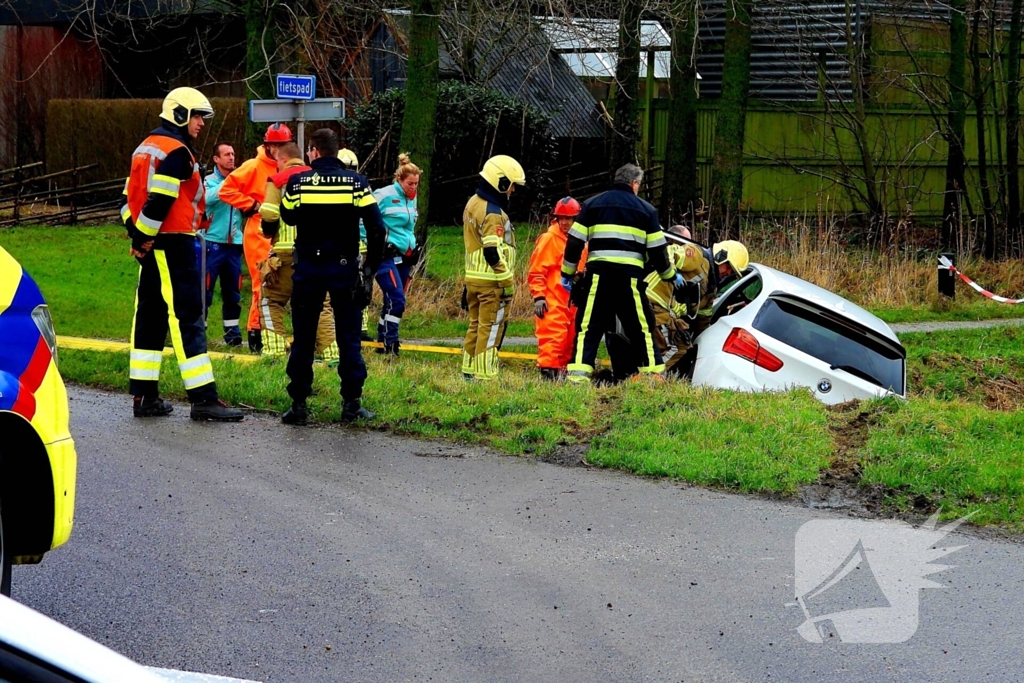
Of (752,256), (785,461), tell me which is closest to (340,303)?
(785,461)

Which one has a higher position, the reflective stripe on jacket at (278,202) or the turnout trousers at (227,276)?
the reflective stripe on jacket at (278,202)

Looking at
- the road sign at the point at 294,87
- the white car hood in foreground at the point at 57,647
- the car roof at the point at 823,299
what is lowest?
the car roof at the point at 823,299

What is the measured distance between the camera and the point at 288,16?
930 inches

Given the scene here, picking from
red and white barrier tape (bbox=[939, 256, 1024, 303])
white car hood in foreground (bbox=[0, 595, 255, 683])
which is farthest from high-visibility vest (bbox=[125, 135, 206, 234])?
red and white barrier tape (bbox=[939, 256, 1024, 303])

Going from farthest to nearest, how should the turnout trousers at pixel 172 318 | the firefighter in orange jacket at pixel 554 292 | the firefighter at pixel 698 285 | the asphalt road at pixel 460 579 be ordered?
the firefighter in orange jacket at pixel 554 292 → the firefighter at pixel 698 285 → the turnout trousers at pixel 172 318 → the asphalt road at pixel 460 579

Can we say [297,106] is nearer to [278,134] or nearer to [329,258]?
[278,134]

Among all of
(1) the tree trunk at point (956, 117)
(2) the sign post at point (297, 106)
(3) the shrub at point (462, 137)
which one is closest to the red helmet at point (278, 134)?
(2) the sign post at point (297, 106)

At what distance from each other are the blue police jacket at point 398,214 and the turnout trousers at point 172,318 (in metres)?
4.17

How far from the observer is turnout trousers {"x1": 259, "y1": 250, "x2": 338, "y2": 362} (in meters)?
11.4

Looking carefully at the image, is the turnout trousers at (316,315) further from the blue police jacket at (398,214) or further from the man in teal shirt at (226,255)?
the man in teal shirt at (226,255)

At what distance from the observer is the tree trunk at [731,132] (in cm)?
1897

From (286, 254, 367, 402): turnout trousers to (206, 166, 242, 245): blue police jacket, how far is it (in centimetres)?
451

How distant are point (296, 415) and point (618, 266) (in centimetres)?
279

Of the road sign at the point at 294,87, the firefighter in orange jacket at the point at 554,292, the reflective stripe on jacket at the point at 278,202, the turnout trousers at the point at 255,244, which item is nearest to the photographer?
the reflective stripe on jacket at the point at 278,202
